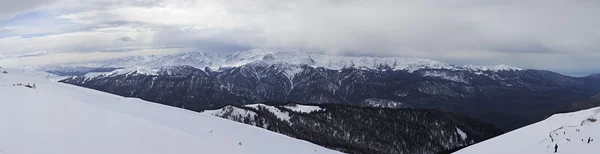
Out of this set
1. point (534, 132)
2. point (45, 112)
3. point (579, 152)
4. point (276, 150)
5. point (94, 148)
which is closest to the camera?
point (94, 148)

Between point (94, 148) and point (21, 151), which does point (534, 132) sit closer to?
point (94, 148)

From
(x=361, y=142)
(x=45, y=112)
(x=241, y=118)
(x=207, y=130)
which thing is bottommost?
(x=361, y=142)

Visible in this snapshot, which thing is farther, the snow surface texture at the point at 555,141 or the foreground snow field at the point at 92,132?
the snow surface texture at the point at 555,141

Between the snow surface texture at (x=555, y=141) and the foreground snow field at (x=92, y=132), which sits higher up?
the foreground snow field at (x=92, y=132)

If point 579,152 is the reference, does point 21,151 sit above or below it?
above

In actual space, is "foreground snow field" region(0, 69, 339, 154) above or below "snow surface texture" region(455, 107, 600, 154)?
above

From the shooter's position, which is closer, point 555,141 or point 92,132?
point 92,132

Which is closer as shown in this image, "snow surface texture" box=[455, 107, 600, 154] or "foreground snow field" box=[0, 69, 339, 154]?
"foreground snow field" box=[0, 69, 339, 154]

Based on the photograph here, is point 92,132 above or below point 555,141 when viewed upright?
above

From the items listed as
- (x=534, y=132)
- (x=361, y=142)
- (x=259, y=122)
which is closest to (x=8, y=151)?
(x=534, y=132)

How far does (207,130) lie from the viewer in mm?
15078

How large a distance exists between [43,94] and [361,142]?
17861 cm

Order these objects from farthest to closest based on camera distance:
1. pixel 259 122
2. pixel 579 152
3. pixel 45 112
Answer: pixel 259 122, pixel 579 152, pixel 45 112

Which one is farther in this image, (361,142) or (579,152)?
(361,142)
